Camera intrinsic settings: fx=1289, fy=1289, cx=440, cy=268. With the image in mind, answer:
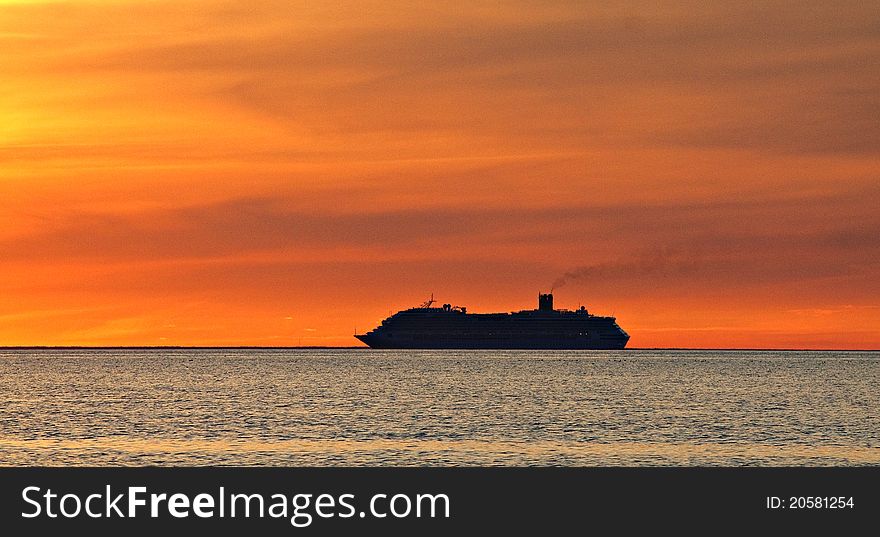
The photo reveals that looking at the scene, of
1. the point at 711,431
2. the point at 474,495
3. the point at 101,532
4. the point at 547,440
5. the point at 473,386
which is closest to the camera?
the point at 101,532

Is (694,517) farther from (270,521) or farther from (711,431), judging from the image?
(711,431)

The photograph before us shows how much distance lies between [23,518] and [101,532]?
263 cm

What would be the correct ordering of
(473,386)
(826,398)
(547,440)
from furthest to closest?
(473,386), (826,398), (547,440)

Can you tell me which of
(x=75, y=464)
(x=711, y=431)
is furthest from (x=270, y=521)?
(x=711, y=431)

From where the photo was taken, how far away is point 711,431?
64938mm

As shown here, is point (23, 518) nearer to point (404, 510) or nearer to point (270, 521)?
point (270, 521)

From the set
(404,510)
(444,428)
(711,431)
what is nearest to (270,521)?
(404,510)

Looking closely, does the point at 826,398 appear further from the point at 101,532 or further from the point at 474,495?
the point at 101,532

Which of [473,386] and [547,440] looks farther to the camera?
[473,386]

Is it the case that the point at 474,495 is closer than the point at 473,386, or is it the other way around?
the point at 474,495

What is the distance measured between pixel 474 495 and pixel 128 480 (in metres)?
10.4

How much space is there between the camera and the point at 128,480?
37.9 metres

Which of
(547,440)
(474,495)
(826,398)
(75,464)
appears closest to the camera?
(474,495)

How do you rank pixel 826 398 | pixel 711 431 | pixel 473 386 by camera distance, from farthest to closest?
pixel 473 386, pixel 826 398, pixel 711 431
